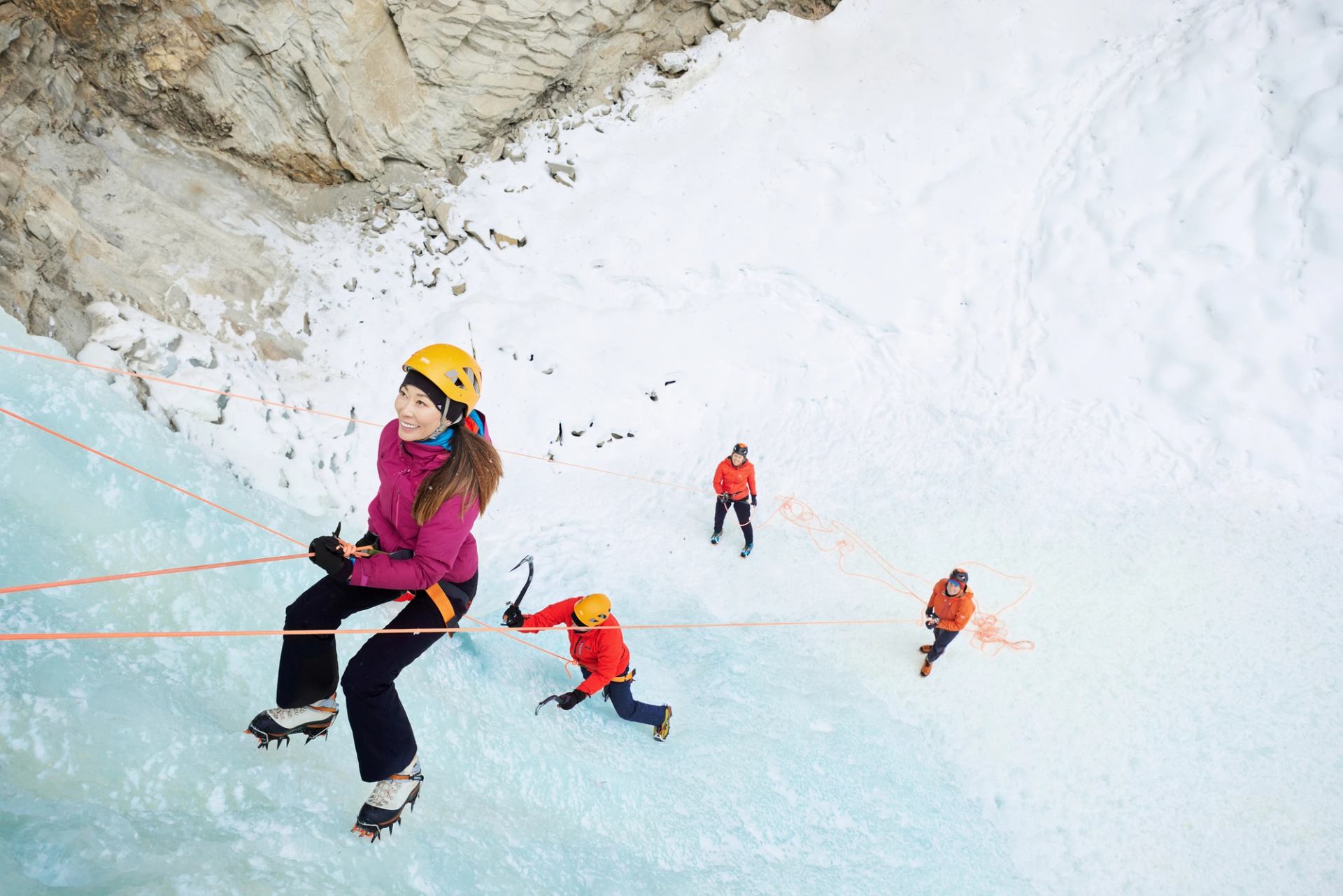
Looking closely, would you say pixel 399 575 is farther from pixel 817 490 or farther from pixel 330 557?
pixel 817 490

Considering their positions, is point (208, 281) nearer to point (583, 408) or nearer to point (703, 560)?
point (583, 408)

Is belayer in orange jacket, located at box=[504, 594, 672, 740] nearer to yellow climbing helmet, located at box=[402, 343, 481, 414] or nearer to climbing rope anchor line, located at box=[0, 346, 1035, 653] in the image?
climbing rope anchor line, located at box=[0, 346, 1035, 653]

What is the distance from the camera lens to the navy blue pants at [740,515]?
7.09 metres

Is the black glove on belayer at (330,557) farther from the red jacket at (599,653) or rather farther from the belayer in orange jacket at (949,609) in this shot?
the belayer in orange jacket at (949,609)

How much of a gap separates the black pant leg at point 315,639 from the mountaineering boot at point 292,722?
0.08 meters

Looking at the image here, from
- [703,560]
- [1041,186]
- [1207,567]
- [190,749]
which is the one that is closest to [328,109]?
[703,560]

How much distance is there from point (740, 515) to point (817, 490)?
1105mm

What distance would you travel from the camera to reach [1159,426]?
7523 millimetres

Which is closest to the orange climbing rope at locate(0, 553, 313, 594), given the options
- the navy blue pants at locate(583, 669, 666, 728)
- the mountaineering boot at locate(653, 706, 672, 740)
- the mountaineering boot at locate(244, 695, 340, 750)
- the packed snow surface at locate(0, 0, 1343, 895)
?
the packed snow surface at locate(0, 0, 1343, 895)

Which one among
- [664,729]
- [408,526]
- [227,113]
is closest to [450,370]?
[408,526]

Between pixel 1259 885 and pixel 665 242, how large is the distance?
26.1 ft

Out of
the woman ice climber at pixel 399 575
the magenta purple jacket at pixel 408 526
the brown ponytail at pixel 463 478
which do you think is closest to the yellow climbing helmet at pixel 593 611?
the woman ice climber at pixel 399 575

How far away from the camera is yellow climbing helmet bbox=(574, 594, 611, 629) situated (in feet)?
16.1

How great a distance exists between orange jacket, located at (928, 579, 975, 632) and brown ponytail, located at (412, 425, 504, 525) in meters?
3.90
